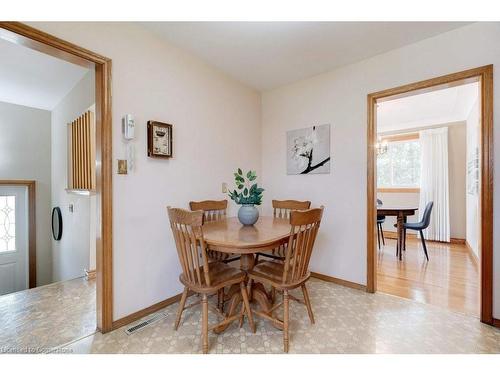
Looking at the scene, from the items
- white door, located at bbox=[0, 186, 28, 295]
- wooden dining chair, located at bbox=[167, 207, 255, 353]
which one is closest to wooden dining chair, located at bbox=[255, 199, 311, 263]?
wooden dining chair, located at bbox=[167, 207, 255, 353]

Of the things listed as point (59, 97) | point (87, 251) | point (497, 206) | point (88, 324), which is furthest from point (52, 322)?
point (497, 206)

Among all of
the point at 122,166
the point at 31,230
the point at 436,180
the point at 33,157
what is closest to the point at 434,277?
the point at 436,180

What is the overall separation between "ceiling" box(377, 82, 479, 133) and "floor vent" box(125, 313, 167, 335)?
3.72 metres

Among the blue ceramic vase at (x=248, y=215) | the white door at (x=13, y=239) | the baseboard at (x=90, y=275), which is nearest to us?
the blue ceramic vase at (x=248, y=215)

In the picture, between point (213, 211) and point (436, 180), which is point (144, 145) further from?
point (436, 180)

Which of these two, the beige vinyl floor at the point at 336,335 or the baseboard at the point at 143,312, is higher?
the baseboard at the point at 143,312

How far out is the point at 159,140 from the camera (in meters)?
1.98

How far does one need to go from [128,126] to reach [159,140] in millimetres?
288

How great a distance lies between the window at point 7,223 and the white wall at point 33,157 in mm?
283

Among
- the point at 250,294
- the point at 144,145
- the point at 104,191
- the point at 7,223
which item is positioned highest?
the point at 144,145

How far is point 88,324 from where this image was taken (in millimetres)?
1759

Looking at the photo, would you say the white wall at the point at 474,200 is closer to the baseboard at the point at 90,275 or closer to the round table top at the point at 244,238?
the round table top at the point at 244,238

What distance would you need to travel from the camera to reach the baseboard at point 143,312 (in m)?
1.74

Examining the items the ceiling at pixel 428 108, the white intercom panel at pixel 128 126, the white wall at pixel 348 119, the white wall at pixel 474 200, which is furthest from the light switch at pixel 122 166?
the white wall at pixel 474 200
